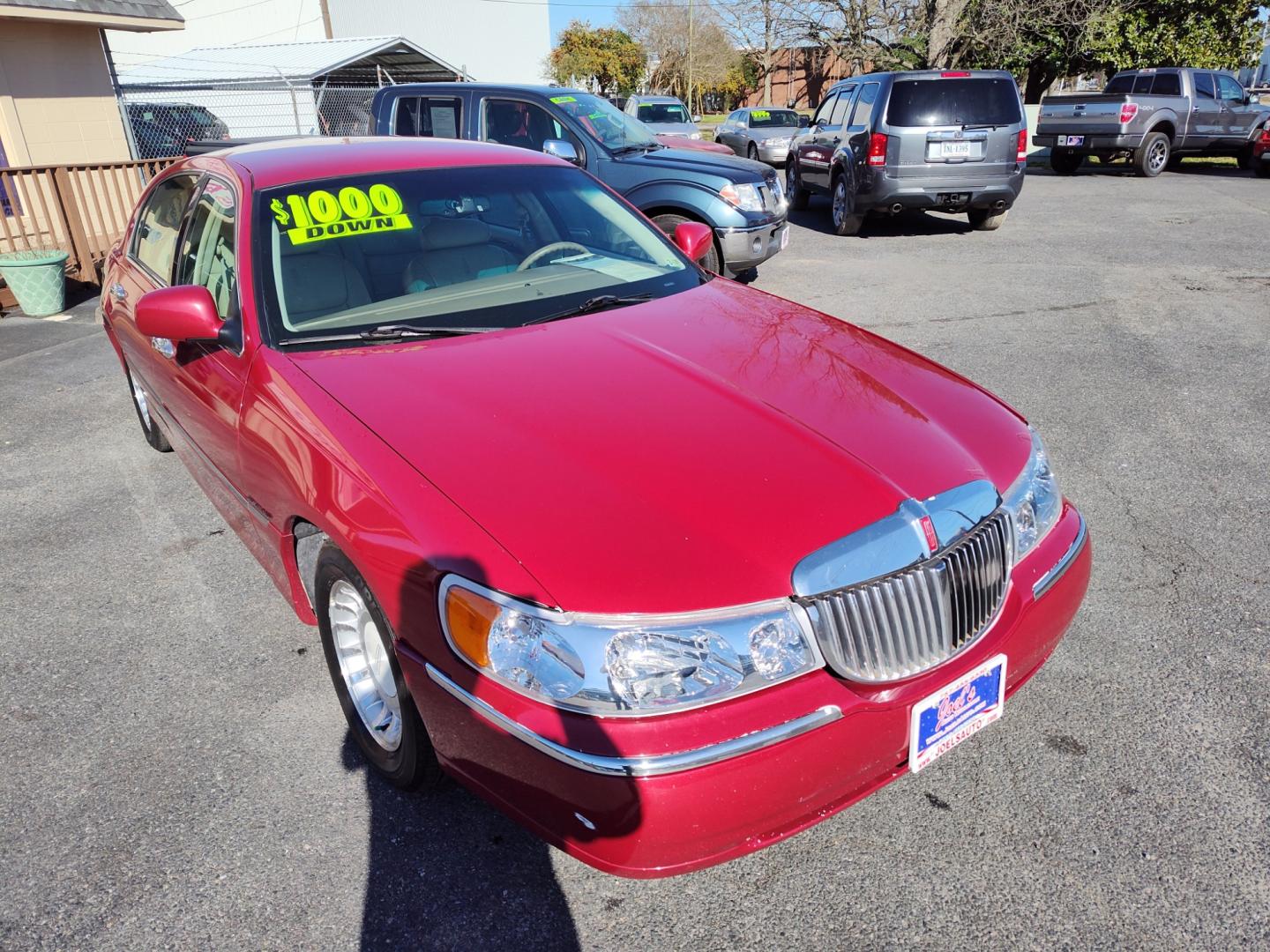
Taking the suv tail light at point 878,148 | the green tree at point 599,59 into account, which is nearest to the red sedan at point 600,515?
the suv tail light at point 878,148

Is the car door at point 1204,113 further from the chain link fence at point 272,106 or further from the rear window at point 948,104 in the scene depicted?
the chain link fence at point 272,106

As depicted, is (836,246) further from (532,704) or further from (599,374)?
(532,704)

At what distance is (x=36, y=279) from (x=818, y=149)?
9432mm

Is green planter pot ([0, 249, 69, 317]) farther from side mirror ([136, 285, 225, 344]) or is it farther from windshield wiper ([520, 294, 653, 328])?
windshield wiper ([520, 294, 653, 328])

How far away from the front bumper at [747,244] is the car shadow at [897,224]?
433 centimetres

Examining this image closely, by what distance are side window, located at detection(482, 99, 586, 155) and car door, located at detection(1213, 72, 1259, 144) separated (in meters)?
15.1

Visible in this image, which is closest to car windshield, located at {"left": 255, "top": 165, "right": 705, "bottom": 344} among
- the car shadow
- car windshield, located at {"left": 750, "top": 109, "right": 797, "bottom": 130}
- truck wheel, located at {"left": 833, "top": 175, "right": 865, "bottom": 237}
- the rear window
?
the rear window

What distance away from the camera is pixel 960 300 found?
8.21 m

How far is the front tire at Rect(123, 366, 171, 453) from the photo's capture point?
496cm

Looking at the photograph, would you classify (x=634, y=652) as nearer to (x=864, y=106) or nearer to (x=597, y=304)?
(x=597, y=304)

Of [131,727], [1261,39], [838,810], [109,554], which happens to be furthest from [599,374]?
[1261,39]

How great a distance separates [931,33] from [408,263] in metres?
26.0

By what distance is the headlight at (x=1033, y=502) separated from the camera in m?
2.42

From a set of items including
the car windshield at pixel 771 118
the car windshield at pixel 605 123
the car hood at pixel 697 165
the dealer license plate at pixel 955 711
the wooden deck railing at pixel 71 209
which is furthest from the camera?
the car windshield at pixel 771 118
